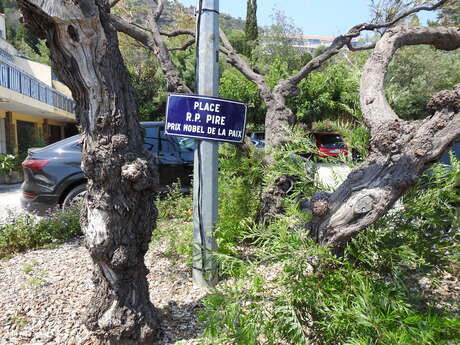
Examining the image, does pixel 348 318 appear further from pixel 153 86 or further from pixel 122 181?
pixel 153 86

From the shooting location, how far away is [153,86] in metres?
21.8

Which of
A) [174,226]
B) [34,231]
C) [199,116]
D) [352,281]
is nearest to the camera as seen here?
[352,281]

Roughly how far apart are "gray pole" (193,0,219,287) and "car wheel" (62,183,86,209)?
10.6ft

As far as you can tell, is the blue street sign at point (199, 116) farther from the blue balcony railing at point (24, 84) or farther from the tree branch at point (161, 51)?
the blue balcony railing at point (24, 84)

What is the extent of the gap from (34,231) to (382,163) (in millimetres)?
4552

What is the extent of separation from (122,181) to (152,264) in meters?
1.96

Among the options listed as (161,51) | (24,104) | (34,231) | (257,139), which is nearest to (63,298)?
(34,231)

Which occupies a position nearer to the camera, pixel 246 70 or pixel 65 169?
pixel 246 70

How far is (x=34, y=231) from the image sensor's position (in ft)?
15.0

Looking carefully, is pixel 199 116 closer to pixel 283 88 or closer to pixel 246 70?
pixel 283 88

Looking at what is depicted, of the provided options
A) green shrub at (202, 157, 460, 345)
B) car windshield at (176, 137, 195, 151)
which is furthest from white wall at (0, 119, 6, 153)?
green shrub at (202, 157, 460, 345)

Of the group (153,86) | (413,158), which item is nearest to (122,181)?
(413,158)

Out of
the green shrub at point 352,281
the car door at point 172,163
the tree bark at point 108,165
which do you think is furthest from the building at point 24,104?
the green shrub at point 352,281

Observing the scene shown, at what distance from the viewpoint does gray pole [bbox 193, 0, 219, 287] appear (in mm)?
3102
